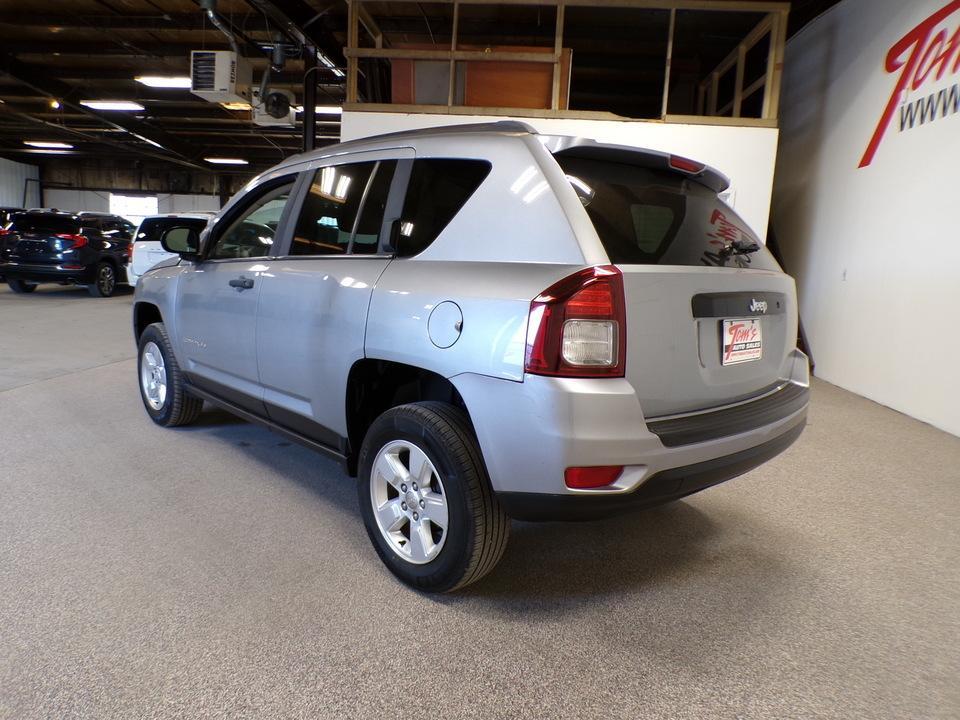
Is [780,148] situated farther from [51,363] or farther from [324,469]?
[51,363]

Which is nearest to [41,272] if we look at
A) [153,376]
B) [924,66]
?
[153,376]

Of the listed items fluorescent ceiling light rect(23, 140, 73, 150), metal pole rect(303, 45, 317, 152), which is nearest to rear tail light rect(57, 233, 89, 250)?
metal pole rect(303, 45, 317, 152)

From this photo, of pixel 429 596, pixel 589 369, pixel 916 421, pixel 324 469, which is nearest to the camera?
pixel 589 369

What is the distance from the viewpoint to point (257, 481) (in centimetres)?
328

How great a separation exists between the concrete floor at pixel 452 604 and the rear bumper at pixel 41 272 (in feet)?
32.5

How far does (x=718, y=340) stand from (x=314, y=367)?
156 centimetres

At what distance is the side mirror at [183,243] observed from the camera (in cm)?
355

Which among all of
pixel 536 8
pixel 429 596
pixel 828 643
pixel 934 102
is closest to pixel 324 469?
pixel 429 596

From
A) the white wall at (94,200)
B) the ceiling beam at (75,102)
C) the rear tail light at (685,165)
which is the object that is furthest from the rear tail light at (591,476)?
the white wall at (94,200)

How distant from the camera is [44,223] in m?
11.8

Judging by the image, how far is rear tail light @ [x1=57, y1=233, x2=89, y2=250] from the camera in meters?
11.8

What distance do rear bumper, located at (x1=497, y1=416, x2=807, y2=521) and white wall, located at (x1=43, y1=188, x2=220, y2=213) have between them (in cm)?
3089

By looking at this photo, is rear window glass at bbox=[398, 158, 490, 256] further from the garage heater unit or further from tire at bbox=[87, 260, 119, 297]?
tire at bbox=[87, 260, 119, 297]

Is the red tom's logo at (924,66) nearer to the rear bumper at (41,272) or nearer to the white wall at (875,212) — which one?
the white wall at (875,212)
